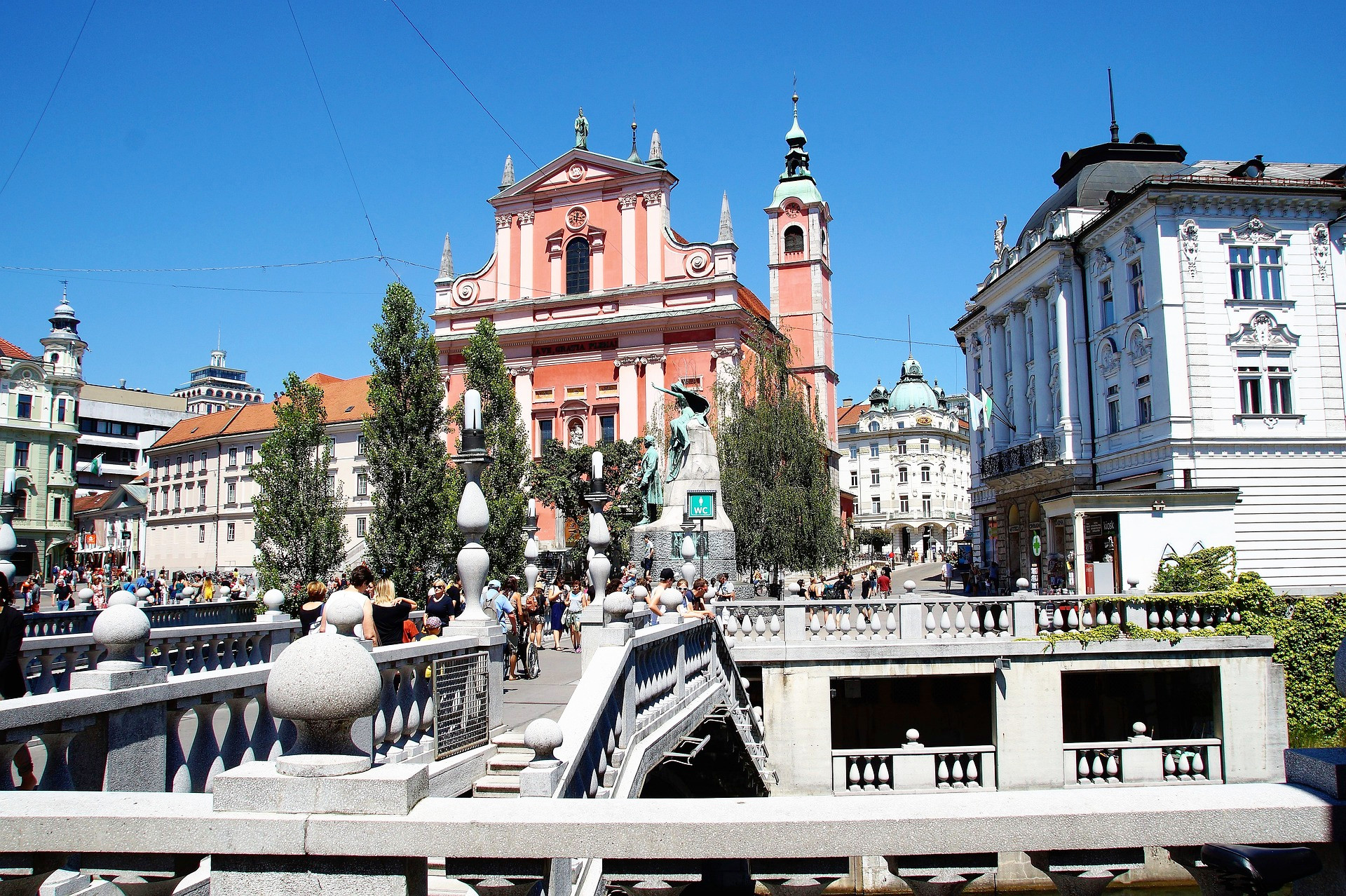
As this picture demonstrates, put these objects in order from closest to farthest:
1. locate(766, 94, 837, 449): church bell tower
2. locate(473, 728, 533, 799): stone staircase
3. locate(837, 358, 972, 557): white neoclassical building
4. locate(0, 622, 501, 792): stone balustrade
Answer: locate(0, 622, 501, 792): stone balustrade < locate(473, 728, 533, 799): stone staircase < locate(766, 94, 837, 449): church bell tower < locate(837, 358, 972, 557): white neoclassical building

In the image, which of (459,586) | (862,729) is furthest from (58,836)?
(862,729)

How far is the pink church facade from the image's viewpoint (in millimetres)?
45469

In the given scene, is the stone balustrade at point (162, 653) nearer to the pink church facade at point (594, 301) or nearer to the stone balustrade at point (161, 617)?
the stone balustrade at point (161, 617)

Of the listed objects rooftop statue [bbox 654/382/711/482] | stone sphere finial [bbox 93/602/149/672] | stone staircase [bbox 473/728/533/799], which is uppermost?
rooftop statue [bbox 654/382/711/482]

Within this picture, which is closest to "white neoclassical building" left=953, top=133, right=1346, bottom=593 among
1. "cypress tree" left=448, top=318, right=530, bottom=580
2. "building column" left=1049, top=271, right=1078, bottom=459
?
"building column" left=1049, top=271, right=1078, bottom=459

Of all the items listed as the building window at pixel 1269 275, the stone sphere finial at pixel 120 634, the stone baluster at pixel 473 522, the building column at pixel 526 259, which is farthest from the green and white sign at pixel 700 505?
the building column at pixel 526 259

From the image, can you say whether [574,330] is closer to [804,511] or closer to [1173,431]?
[804,511]

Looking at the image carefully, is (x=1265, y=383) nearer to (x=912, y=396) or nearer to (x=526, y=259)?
(x=526, y=259)

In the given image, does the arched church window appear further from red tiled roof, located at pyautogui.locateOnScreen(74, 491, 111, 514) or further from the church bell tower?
red tiled roof, located at pyautogui.locateOnScreen(74, 491, 111, 514)

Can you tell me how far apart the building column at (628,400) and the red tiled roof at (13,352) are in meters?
42.7

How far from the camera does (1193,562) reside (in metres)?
19.2

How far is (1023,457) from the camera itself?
36.8 m

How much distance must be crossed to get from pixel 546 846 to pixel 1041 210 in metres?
41.1

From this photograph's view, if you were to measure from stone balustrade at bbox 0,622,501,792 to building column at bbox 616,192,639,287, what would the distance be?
40.9m
